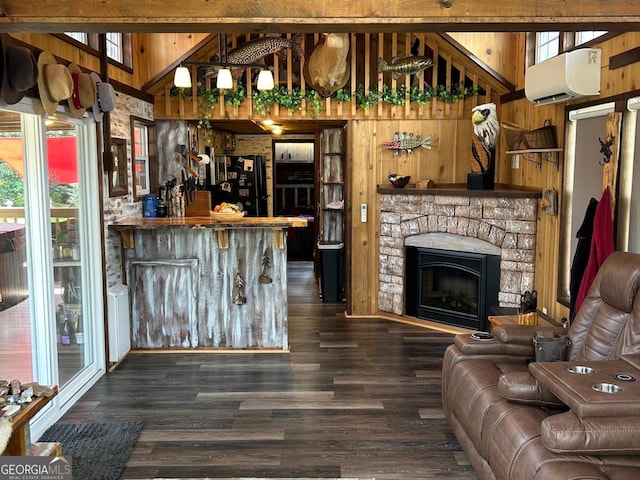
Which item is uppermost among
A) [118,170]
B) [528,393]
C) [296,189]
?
[118,170]

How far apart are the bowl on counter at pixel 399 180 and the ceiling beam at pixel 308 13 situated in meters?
3.98

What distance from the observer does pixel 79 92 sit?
4.41 metres

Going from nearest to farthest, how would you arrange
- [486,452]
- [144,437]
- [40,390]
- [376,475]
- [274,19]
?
[274,19] → [40,390] → [486,452] → [376,475] → [144,437]

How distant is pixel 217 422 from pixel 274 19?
269 cm

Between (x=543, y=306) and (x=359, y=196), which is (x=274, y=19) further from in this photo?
(x=359, y=196)

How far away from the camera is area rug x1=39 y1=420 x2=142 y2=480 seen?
11.2 ft

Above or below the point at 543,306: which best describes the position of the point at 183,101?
above

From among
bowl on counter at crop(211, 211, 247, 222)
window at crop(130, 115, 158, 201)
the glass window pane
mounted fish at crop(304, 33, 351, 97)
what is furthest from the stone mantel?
the glass window pane

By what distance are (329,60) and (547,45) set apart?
260cm

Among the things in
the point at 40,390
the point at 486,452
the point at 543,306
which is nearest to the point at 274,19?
the point at 40,390

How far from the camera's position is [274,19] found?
8.54 ft

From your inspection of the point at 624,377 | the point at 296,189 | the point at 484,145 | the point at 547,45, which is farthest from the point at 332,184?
the point at 624,377

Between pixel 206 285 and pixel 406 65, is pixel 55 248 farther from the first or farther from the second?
pixel 406 65

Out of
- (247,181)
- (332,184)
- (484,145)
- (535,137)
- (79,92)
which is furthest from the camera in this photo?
(247,181)
